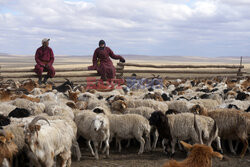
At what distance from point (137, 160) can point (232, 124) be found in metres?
2.13

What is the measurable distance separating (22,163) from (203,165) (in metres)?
3.37

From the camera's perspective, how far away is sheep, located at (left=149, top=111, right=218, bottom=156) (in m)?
6.86

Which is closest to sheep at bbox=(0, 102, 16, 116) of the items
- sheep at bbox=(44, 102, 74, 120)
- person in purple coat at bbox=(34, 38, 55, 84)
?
sheep at bbox=(44, 102, 74, 120)

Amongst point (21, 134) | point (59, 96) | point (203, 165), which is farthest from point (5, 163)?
point (59, 96)

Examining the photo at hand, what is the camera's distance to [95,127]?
649cm

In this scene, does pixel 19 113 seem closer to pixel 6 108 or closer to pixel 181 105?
pixel 6 108

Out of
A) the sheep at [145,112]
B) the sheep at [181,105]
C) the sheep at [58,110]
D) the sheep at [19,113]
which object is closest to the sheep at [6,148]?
the sheep at [19,113]

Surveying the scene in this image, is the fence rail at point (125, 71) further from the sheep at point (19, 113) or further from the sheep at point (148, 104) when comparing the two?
the sheep at point (19, 113)

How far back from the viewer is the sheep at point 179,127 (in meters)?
6.86

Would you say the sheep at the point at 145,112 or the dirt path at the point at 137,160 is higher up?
the sheep at the point at 145,112

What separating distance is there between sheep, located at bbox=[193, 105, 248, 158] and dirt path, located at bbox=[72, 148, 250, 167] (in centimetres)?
40

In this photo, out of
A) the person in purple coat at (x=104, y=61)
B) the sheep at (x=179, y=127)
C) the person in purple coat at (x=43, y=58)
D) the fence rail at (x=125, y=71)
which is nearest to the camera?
the sheep at (x=179, y=127)

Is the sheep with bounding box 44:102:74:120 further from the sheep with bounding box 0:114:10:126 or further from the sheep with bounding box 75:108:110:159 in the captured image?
the sheep with bounding box 0:114:10:126

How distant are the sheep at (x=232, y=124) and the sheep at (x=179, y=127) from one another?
352 mm
